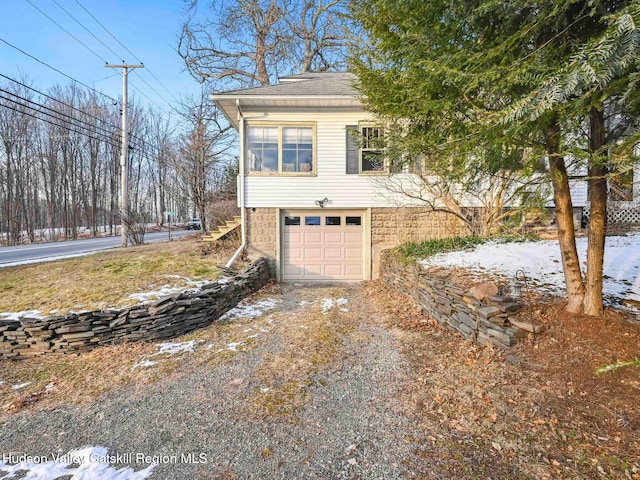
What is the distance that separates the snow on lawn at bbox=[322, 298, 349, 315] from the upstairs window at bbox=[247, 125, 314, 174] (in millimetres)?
3844

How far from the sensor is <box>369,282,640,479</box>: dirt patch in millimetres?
2006

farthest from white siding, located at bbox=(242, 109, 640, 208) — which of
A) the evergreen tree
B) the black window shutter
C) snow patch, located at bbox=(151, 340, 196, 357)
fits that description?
the evergreen tree

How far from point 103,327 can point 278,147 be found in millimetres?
6051

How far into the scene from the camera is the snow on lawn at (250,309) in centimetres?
587

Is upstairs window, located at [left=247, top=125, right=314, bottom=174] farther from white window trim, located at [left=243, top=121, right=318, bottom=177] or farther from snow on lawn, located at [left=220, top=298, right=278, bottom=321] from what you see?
snow on lawn, located at [left=220, top=298, right=278, bottom=321]

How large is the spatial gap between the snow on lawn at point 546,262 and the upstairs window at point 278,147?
4.73 m

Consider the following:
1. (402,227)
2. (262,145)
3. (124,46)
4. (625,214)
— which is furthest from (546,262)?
(124,46)

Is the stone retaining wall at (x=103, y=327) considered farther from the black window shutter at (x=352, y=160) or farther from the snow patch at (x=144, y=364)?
the black window shutter at (x=352, y=160)

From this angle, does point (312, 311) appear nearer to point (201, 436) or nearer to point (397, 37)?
point (201, 436)

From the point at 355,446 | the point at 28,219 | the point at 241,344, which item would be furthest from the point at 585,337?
the point at 28,219

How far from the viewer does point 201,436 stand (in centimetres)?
254

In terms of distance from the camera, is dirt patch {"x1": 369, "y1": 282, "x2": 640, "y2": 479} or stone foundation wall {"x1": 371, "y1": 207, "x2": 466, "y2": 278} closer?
dirt patch {"x1": 369, "y1": 282, "x2": 640, "y2": 479}

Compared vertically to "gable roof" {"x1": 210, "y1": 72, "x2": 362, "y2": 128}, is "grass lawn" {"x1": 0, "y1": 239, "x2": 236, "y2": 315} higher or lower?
lower

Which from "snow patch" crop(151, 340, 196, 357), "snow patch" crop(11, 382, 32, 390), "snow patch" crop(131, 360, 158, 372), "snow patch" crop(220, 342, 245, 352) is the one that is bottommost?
"snow patch" crop(11, 382, 32, 390)
